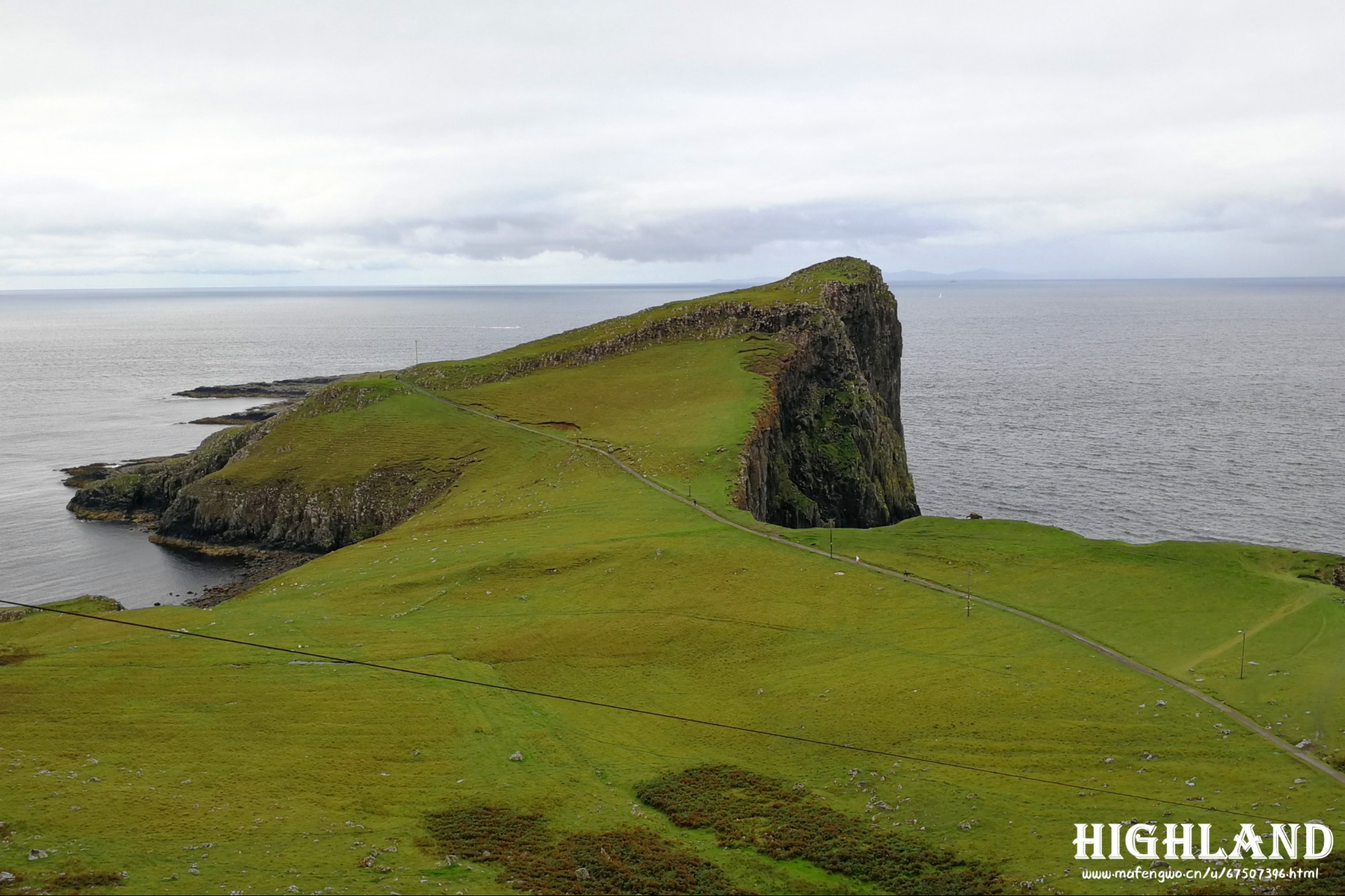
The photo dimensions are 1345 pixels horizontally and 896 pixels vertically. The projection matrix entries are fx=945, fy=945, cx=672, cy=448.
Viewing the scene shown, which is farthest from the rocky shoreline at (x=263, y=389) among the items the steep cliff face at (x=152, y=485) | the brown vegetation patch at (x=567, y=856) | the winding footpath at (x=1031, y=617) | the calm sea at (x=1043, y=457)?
the brown vegetation patch at (x=567, y=856)

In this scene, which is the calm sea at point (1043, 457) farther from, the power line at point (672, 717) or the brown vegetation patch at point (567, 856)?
the brown vegetation patch at point (567, 856)

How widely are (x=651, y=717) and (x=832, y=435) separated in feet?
180

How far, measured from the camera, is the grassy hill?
2452 centimetres

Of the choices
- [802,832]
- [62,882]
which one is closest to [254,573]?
[62,882]

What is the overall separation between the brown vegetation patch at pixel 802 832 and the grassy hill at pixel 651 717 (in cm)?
12

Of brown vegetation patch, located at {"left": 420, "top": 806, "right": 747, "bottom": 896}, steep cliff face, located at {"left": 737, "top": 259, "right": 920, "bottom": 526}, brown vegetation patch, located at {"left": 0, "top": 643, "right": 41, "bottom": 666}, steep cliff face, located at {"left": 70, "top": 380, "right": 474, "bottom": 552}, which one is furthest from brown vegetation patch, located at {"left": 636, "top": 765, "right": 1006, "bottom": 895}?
steep cliff face, located at {"left": 70, "top": 380, "right": 474, "bottom": 552}

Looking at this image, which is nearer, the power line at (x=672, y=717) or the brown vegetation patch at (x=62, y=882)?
the brown vegetation patch at (x=62, y=882)

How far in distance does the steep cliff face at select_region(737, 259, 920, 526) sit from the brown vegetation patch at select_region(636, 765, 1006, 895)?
3837 cm

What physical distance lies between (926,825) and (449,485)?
55884mm

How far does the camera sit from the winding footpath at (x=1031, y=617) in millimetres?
30219

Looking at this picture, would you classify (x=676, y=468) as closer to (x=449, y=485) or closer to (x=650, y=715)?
(x=449, y=485)

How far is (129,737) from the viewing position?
31078mm

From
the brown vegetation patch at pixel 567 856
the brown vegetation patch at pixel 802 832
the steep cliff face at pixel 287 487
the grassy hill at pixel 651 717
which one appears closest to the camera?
the brown vegetation patch at pixel 567 856

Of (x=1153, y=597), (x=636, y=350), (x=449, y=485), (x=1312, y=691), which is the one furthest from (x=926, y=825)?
(x=636, y=350)
